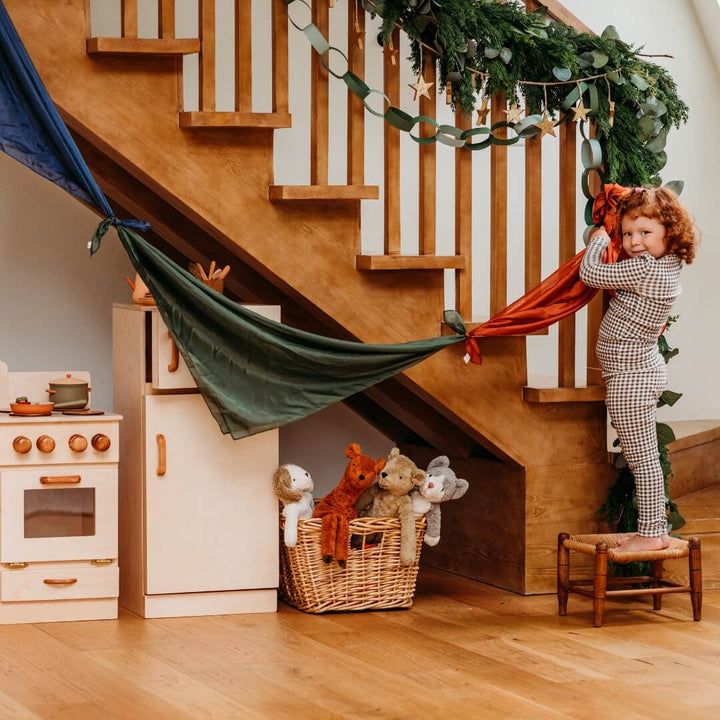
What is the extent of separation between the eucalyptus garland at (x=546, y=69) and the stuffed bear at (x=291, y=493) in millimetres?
1138

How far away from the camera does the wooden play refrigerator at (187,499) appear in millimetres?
3539

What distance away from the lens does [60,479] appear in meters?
3.49

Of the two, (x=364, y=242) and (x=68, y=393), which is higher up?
(x=364, y=242)

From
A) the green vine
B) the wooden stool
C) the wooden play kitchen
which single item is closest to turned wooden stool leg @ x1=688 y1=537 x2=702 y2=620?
the wooden stool

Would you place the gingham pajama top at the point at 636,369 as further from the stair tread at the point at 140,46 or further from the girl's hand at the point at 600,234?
the stair tread at the point at 140,46

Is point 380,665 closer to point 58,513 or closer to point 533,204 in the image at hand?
point 58,513

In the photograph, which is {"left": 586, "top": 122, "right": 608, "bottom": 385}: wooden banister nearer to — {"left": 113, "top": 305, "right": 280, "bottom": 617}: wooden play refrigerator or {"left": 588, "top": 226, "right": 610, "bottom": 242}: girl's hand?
{"left": 588, "top": 226, "right": 610, "bottom": 242}: girl's hand

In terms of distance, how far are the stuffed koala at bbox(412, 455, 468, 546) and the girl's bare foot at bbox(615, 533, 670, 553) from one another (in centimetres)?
48

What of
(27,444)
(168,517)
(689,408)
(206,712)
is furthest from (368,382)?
(689,408)

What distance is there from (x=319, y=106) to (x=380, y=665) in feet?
4.96

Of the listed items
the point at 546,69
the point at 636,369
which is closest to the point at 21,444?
the point at 636,369

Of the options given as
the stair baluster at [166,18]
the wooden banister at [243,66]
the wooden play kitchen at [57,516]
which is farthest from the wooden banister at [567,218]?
the wooden play kitchen at [57,516]

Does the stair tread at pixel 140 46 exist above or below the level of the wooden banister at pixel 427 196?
above

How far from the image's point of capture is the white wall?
422cm
